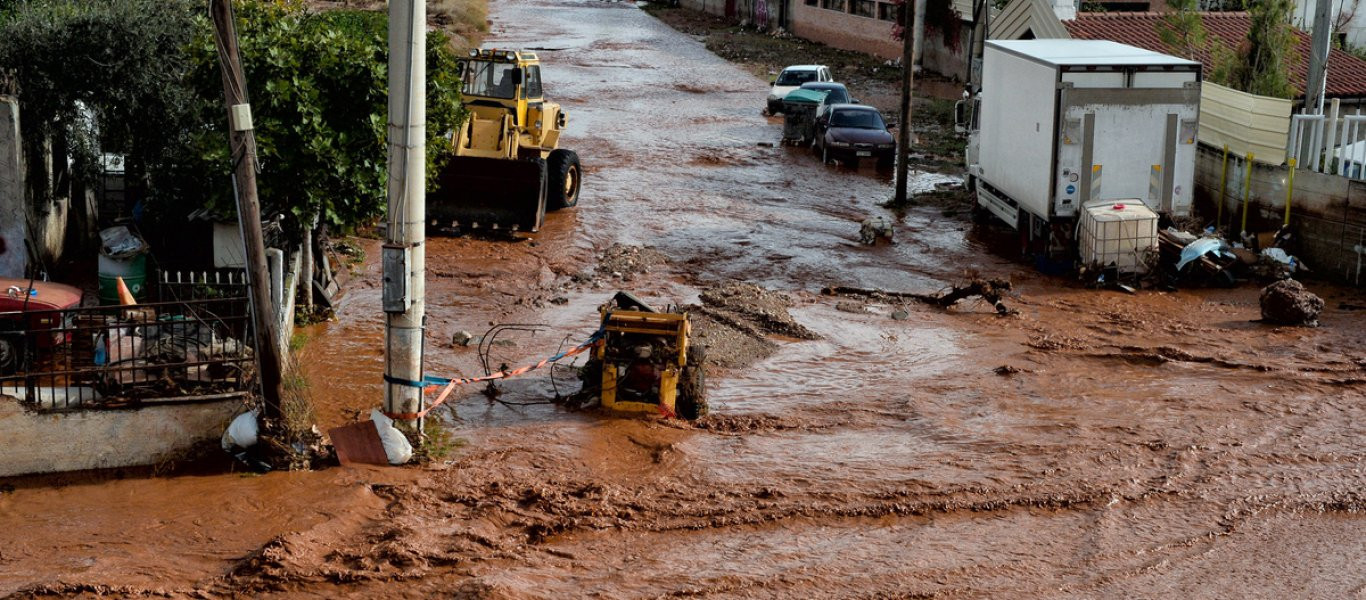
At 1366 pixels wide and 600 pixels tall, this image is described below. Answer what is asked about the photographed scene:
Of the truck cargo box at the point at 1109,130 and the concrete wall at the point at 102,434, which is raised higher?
the truck cargo box at the point at 1109,130

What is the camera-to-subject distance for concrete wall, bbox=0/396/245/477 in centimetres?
1011

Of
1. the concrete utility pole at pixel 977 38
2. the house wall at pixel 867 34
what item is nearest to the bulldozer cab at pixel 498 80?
the concrete utility pole at pixel 977 38

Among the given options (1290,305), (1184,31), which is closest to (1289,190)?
(1290,305)

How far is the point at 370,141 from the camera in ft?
48.4

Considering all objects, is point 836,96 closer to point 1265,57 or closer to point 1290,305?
point 1265,57

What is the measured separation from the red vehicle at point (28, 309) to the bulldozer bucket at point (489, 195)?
758cm

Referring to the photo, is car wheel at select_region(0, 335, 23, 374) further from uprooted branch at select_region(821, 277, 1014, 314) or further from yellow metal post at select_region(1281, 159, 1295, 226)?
yellow metal post at select_region(1281, 159, 1295, 226)

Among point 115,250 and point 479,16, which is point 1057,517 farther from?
point 479,16

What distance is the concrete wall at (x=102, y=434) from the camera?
10.1 metres

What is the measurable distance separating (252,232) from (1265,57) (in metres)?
18.5

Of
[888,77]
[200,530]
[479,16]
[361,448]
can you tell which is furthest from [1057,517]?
[479,16]

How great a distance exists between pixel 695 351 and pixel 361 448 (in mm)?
3159

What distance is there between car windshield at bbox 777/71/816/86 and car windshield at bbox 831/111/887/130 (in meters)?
7.41

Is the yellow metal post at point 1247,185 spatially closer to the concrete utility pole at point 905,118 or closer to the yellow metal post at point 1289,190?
the yellow metal post at point 1289,190
